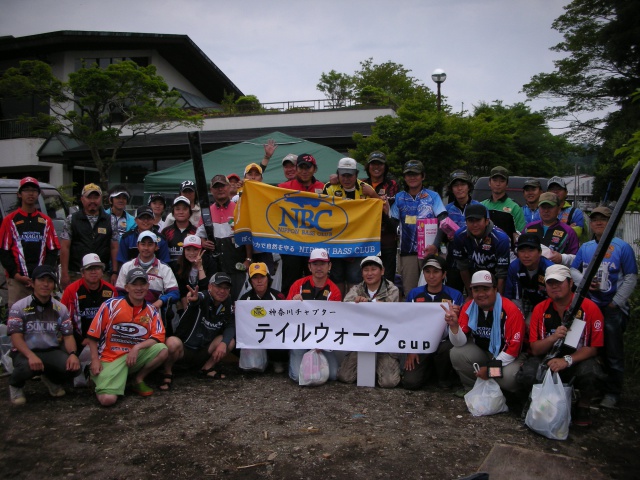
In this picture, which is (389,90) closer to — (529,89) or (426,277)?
(529,89)

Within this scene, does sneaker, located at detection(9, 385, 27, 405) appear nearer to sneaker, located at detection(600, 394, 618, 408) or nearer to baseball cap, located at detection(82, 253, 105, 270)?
baseball cap, located at detection(82, 253, 105, 270)

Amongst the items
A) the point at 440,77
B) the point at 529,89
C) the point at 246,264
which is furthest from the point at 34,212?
the point at 529,89

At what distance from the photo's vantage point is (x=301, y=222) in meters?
6.56

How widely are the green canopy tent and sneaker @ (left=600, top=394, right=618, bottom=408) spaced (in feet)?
31.5

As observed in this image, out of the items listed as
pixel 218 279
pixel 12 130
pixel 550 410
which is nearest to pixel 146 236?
pixel 218 279

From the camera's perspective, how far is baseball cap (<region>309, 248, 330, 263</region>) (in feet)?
19.5

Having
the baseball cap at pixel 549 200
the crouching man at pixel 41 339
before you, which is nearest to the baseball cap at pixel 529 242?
the baseball cap at pixel 549 200

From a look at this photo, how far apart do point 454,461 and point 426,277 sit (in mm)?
2094

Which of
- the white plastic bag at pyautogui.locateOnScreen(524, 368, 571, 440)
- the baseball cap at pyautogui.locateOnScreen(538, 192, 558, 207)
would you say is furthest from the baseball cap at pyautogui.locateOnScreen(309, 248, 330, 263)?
the white plastic bag at pyautogui.locateOnScreen(524, 368, 571, 440)

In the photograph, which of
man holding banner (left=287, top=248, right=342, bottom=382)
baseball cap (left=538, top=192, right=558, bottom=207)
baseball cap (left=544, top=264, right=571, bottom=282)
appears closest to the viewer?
baseball cap (left=544, top=264, right=571, bottom=282)

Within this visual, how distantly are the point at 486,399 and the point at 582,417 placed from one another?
0.78 meters

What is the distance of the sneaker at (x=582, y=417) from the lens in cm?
464

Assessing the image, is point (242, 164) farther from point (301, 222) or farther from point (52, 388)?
point (52, 388)

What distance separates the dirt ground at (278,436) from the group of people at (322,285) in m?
0.27
